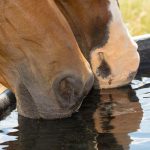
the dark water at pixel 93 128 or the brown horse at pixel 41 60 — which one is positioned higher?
the brown horse at pixel 41 60

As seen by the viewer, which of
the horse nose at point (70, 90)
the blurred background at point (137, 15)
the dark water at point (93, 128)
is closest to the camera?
the dark water at point (93, 128)

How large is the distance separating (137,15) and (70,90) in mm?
4785

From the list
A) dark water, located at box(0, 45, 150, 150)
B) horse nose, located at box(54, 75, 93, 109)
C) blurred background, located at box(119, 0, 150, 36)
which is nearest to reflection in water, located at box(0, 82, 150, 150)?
dark water, located at box(0, 45, 150, 150)

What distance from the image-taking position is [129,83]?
161 inches

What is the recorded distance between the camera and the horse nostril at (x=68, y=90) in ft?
9.64

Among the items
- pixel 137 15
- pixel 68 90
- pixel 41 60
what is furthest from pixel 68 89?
pixel 137 15

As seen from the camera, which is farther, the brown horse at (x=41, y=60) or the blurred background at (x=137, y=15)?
the blurred background at (x=137, y=15)

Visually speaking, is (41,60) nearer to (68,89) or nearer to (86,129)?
(68,89)

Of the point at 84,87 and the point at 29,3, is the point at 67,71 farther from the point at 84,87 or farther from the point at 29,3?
the point at 29,3

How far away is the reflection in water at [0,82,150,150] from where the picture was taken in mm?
2811

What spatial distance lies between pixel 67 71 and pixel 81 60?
0.35ft

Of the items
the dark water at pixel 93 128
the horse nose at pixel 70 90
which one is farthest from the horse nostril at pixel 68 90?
the dark water at pixel 93 128

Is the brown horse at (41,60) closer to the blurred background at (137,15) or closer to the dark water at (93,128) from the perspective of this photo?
the dark water at (93,128)

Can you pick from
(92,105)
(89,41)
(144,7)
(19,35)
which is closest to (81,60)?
(19,35)
